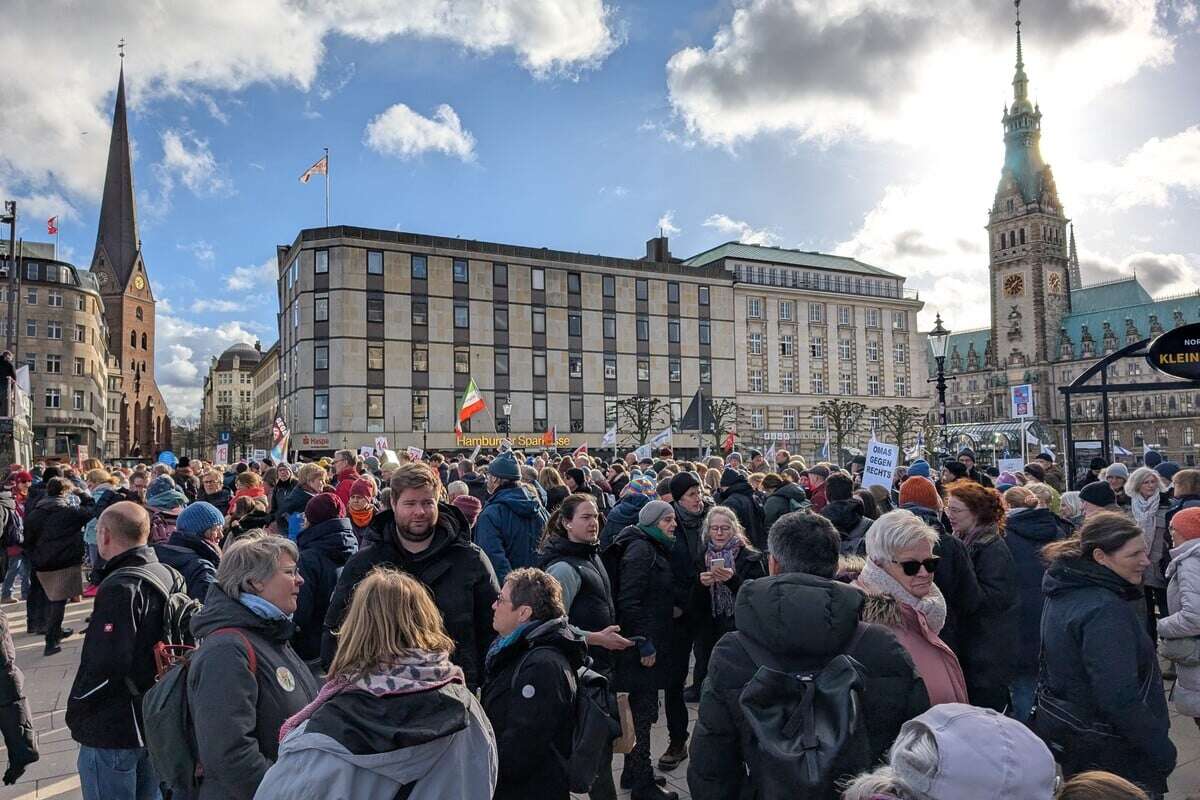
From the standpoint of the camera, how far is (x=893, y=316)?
7225 centimetres

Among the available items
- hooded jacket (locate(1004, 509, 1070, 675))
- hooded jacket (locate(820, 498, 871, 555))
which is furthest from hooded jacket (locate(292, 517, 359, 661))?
hooded jacket (locate(1004, 509, 1070, 675))

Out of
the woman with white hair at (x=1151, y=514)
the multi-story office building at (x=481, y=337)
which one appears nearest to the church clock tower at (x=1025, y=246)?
the multi-story office building at (x=481, y=337)

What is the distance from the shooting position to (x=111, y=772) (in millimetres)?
4055

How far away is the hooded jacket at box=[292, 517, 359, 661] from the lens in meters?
5.10

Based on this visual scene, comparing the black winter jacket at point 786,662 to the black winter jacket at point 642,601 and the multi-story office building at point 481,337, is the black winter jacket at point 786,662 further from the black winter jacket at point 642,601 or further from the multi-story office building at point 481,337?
the multi-story office building at point 481,337

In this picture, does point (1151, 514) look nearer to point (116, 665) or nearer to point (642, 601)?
point (642, 601)

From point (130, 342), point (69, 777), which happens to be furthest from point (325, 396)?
point (130, 342)

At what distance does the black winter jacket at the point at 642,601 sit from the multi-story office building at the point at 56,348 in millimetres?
77476

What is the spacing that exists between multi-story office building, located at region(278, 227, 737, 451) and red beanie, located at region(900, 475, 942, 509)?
143 ft

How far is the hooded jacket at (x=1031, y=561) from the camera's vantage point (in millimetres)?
5676

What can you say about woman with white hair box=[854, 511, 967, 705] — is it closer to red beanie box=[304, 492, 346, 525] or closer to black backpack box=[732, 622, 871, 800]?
black backpack box=[732, 622, 871, 800]

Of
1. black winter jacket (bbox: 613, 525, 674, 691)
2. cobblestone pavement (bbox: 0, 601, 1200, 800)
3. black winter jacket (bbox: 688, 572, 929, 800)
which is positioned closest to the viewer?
black winter jacket (bbox: 688, 572, 929, 800)

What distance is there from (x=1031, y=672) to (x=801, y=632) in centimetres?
405

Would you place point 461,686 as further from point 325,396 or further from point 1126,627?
point 325,396
